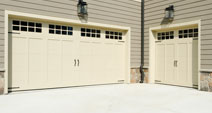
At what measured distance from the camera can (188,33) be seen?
→ 6.77 meters

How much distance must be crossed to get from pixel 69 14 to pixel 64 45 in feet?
3.32

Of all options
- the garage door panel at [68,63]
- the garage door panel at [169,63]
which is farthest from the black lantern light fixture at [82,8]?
the garage door panel at [169,63]

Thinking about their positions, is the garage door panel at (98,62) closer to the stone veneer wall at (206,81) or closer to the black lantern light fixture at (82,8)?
the black lantern light fixture at (82,8)

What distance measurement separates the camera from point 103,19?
23.1 feet

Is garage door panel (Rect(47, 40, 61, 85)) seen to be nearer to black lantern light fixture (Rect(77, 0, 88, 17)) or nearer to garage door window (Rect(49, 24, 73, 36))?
garage door window (Rect(49, 24, 73, 36))

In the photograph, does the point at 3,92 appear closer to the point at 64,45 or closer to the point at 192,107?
the point at 64,45

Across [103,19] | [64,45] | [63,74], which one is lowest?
[63,74]

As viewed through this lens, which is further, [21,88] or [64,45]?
[64,45]

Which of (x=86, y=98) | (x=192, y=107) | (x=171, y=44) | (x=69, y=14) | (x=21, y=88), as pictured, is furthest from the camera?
(x=171, y=44)

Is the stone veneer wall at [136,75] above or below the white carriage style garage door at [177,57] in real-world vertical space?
below

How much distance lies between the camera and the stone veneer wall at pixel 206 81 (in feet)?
19.5

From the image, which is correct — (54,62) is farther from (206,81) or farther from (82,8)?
(206,81)

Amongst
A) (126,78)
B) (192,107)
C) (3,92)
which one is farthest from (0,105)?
(126,78)

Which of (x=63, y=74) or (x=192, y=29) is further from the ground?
(x=192, y=29)
